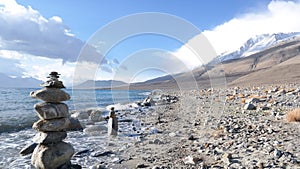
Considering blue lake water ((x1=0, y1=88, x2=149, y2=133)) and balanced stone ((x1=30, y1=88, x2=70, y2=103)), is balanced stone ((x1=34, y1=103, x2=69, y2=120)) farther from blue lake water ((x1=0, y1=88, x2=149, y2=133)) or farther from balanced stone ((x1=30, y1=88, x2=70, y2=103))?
blue lake water ((x1=0, y1=88, x2=149, y2=133))

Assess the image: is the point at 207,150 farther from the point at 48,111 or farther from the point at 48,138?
the point at 48,111

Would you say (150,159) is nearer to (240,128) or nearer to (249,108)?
(240,128)

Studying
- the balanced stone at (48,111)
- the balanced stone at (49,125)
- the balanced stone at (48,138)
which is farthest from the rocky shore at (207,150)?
the balanced stone at (48,111)

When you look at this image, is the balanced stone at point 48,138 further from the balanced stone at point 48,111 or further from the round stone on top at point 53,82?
the round stone on top at point 53,82

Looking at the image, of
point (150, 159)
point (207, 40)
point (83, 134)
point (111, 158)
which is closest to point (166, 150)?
point (150, 159)

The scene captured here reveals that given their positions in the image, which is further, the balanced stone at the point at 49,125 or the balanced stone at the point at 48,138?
the balanced stone at the point at 49,125

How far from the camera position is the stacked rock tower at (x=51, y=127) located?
336 inches

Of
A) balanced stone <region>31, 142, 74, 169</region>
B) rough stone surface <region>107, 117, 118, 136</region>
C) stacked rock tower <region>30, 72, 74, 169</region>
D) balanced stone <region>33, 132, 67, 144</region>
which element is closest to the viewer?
balanced stone <region>31, 142, 74, 169</region>

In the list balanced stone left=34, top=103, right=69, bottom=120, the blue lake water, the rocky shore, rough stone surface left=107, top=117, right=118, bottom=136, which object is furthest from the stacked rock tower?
the blue lake water

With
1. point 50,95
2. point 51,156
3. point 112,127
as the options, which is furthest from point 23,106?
point 51,156

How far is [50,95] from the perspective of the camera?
9.02 m

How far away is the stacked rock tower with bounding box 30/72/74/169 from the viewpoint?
8539 millimetres

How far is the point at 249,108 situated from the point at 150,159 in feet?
47.8

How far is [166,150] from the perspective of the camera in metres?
10.7
